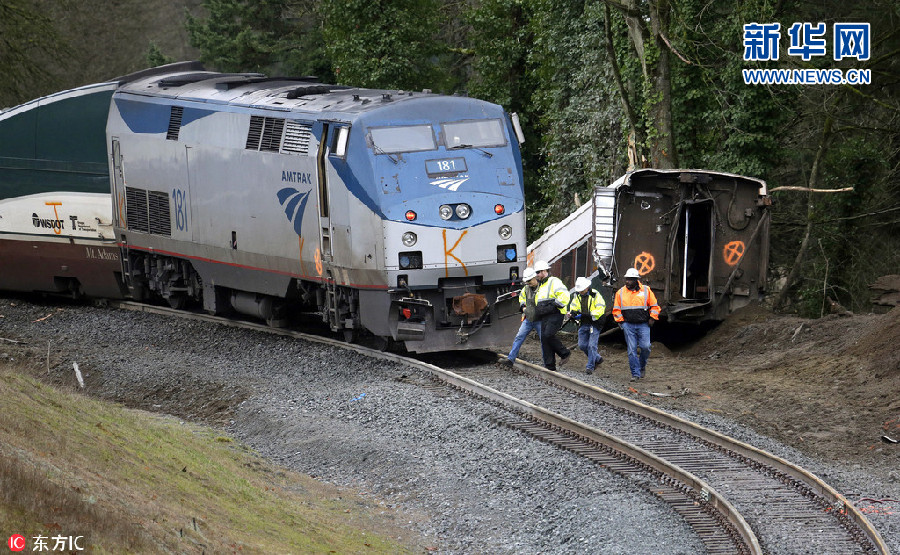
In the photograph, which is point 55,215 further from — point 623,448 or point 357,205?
point 623,448

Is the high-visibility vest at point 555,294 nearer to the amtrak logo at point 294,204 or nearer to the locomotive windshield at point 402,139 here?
the locomotive windshield at point 402,139

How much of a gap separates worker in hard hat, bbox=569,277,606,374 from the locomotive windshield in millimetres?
2751

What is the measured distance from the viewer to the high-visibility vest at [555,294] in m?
14.7

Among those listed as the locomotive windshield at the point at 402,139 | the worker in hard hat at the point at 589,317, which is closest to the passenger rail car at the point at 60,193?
the locomotive windshield at the point at 402,139

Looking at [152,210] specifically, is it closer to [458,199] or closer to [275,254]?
[275,254]

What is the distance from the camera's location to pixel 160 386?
608 inches

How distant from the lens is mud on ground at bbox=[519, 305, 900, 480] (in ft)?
41.8

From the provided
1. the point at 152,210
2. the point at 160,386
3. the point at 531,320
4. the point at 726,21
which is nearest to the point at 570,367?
the point at 531,320

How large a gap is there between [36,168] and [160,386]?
6.78m

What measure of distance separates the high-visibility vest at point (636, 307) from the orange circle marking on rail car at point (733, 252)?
360 cm

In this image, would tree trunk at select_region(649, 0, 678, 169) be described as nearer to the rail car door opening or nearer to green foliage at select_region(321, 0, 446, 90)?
the rail car door opening

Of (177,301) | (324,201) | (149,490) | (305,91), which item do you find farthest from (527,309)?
(177,301)

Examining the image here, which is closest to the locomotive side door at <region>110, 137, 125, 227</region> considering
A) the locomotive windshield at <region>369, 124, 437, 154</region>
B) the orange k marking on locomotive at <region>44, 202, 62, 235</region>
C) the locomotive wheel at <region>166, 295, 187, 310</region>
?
the orange k marking on locomotive at <region>44, 202, 62, 235</region>

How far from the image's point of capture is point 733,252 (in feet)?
59.7
